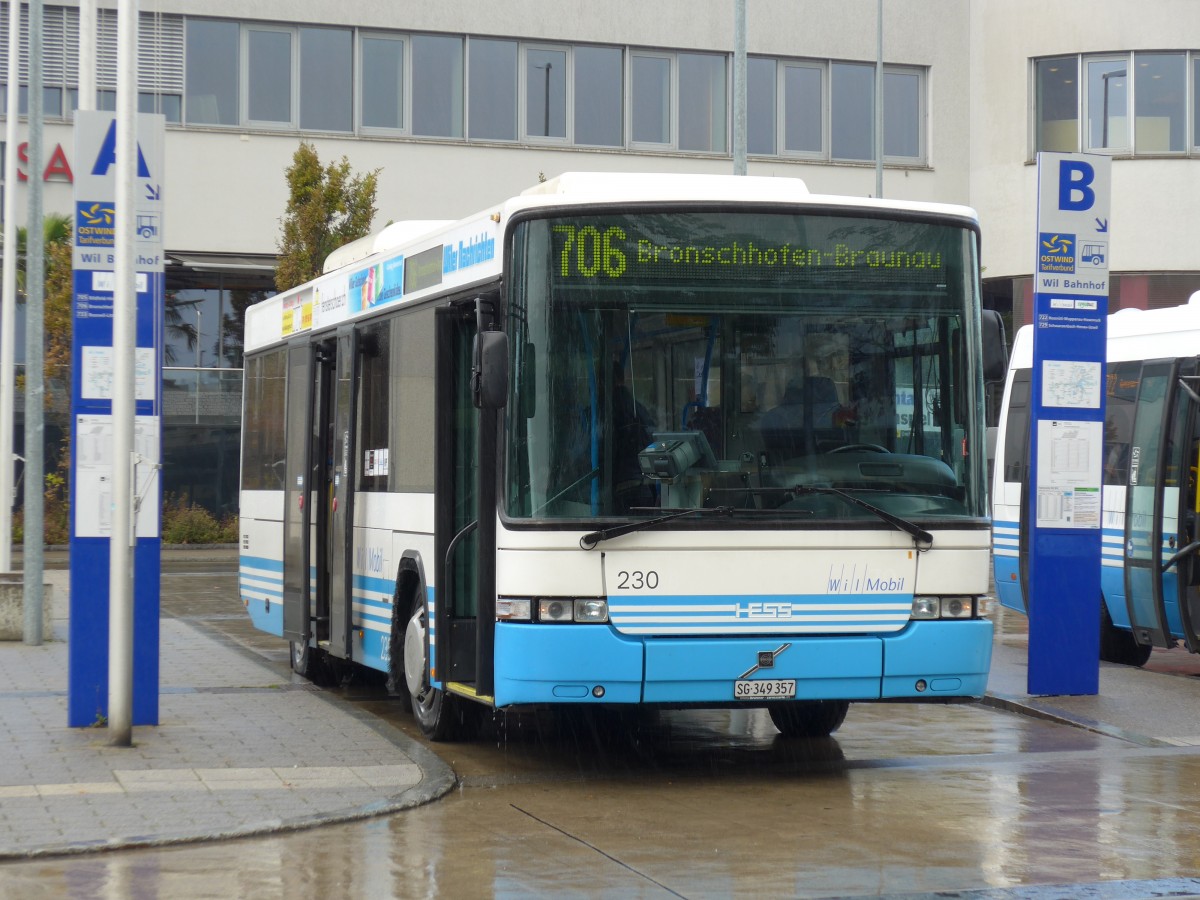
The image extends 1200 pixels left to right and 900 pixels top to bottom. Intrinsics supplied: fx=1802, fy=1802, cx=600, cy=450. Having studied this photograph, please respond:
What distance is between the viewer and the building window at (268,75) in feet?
111

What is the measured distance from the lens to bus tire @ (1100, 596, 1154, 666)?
15.9 metres

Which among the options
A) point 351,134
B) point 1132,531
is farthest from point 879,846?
point 351,134

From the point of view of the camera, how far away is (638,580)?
29.0ft

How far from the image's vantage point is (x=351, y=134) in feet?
112

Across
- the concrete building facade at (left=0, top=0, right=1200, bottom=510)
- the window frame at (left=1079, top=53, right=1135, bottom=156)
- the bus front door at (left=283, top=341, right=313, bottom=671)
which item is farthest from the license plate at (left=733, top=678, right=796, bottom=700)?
the window frame at (left=1079, top=53, right=1135, bottom=156)

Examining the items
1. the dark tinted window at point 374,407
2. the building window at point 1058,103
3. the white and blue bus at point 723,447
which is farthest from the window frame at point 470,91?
the white and blue bus at point 723,447

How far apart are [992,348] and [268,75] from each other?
2646cm

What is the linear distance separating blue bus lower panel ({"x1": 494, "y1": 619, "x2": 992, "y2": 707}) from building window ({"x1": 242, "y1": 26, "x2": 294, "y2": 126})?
2658cm

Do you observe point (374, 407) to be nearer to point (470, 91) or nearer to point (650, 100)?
point (470, 91)

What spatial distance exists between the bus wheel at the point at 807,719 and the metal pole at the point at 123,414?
386 cm

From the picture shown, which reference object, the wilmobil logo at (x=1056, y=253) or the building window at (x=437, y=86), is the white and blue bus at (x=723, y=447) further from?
the building window at (x=437, y=86)

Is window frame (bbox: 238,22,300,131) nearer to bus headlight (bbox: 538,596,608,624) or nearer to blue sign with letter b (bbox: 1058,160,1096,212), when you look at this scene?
blue sign with letter b (bbox: 1058,160,1096,212)

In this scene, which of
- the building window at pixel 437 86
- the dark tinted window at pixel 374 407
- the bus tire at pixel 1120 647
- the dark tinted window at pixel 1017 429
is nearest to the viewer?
the dark tinted window at pixel 374 407

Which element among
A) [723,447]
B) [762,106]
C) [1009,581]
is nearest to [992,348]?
[723,447]
